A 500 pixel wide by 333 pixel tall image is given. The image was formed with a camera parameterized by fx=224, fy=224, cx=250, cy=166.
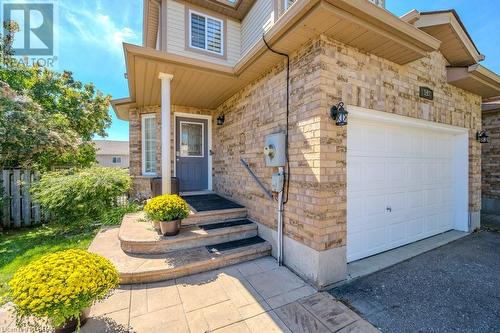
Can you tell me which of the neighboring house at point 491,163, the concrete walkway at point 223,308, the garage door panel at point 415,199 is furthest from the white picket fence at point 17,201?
the neighboring house at point 491,163

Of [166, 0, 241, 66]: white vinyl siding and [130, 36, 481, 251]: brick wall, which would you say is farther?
[166, 0, 241, 66]: white vinyl siding

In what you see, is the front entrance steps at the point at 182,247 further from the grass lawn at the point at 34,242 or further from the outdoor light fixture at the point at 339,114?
the outdoor light fixture at the point at 339,114

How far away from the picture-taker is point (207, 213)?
4496 mm

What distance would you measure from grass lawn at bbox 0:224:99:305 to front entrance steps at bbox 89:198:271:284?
0.77 metres

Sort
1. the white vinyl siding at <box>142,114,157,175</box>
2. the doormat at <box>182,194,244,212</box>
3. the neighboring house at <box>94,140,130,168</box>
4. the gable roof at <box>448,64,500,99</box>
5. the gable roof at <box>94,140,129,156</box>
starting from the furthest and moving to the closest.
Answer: the gable roof at <box>94,140,129,156</box> → the neighboring house at <box>94,140,130,168</box> → the white vinyl siding at <box>142,114,157,175</box> → the doormat at <box>182,194,244,212</box> → the gable roof at <box>448,64,500,99</box>

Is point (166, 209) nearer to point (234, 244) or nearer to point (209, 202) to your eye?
point (234, 244)

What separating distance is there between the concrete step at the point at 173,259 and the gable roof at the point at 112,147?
3108 cm

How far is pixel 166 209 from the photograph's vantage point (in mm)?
3734

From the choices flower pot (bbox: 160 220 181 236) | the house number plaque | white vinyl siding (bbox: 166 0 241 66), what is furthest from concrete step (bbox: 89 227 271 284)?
white vinyl siding (bbox: 166 0 241 66)

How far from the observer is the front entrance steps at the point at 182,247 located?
3.15 metres

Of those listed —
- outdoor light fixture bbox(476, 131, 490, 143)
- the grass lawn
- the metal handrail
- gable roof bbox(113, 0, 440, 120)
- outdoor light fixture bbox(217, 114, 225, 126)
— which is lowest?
the grass lawn

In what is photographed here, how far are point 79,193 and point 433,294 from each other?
689cm

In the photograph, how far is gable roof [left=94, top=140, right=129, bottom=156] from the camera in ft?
100

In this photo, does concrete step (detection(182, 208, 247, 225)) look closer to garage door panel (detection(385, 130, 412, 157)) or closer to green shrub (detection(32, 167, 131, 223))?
green shrub (detection(32, 167, 131, 223))
